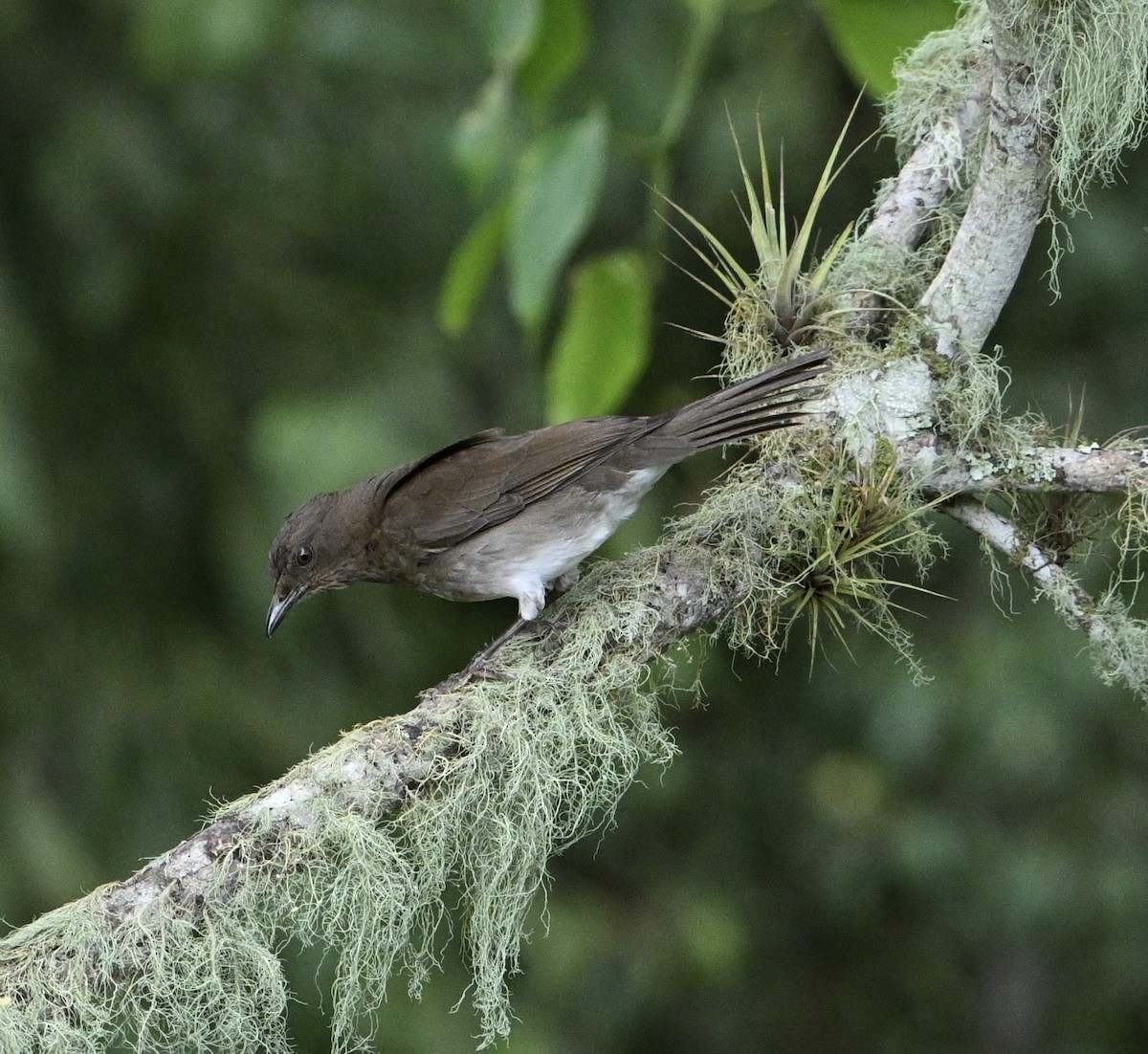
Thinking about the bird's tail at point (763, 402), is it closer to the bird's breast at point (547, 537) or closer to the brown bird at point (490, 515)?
the brown bird at point (490, 515)

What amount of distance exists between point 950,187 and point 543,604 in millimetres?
1298

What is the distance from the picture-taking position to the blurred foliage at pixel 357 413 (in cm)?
536

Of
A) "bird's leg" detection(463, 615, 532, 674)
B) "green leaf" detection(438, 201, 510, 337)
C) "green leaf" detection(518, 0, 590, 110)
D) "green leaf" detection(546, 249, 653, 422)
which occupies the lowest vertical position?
"bird's leg" detection(463, 615, 532, 674)

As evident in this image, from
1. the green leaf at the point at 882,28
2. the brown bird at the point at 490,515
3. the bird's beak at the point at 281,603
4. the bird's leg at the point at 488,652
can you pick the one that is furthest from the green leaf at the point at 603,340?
the bird's beak at the point at 281,603

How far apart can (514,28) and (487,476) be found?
47.7 inches

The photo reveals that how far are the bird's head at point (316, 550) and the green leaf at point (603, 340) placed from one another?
0.87 metres

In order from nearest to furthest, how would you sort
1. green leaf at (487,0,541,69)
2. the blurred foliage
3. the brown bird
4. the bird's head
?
green leaf at (487,0,541,69)
the brown bird
the bird's head
the blurred foliage

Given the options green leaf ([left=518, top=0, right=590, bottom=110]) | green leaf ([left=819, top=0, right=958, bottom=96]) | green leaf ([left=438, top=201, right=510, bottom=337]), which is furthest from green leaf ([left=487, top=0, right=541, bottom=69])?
green leaf ([left=819, top=0, right=958, bottom=96])

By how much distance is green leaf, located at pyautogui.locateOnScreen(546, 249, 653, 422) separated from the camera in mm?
3137

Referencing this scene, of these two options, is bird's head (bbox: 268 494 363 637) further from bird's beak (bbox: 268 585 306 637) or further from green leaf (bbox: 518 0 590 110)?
green leaf (bbox: 518 0 590 110)

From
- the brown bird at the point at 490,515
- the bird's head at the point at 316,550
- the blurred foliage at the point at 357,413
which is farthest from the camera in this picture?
the blurred foliage at the point at 357,413

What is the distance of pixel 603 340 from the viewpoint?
3.16 m

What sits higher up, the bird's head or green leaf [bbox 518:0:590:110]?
green leaf [bbox 518:0:590:110]

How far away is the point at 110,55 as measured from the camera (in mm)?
5754
